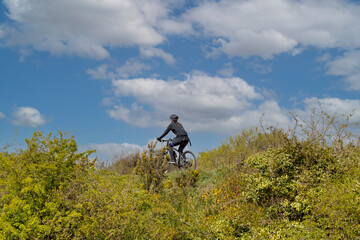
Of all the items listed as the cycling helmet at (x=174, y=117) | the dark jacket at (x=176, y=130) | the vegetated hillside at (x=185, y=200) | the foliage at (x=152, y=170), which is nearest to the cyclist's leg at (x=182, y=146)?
the dark jacket at (x=176, y=130)

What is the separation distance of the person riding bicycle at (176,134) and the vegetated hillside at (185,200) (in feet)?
14.2

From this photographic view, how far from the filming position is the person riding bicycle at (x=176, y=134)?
12.8 m

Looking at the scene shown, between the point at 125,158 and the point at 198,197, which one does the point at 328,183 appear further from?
the point at 125,158

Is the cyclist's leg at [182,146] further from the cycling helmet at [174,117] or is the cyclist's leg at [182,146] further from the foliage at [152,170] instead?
the foliage at [152,170]

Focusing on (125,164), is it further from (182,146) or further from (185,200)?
(185,200)

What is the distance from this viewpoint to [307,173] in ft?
22.9

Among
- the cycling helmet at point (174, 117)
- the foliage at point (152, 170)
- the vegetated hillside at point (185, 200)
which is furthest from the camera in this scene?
the cycling helmet at point (174, 117)

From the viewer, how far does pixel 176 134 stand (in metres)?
12.9

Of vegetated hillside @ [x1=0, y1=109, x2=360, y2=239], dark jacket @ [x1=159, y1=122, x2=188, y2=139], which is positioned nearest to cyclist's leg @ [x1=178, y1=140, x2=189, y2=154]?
dark jacket @ [x1=159, y1=122, x2=188, y2=139]

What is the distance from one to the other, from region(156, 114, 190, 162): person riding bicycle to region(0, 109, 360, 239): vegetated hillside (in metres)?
4.32

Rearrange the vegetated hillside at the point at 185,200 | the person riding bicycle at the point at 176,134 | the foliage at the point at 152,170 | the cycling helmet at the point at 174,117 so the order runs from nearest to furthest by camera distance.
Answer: the vegetated hillside at the point at 185,200 → the foliage at the point at 152,170 → the person riding bicycle at the point at 176,134 → the cycling helmet at the point at 174,117

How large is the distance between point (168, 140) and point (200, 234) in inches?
259

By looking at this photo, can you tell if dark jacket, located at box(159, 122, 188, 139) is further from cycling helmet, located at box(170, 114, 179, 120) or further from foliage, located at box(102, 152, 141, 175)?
foliage, located at box(102, 152, 141, 175)

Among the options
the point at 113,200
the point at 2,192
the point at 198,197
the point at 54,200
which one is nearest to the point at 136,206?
the point at 113,200
